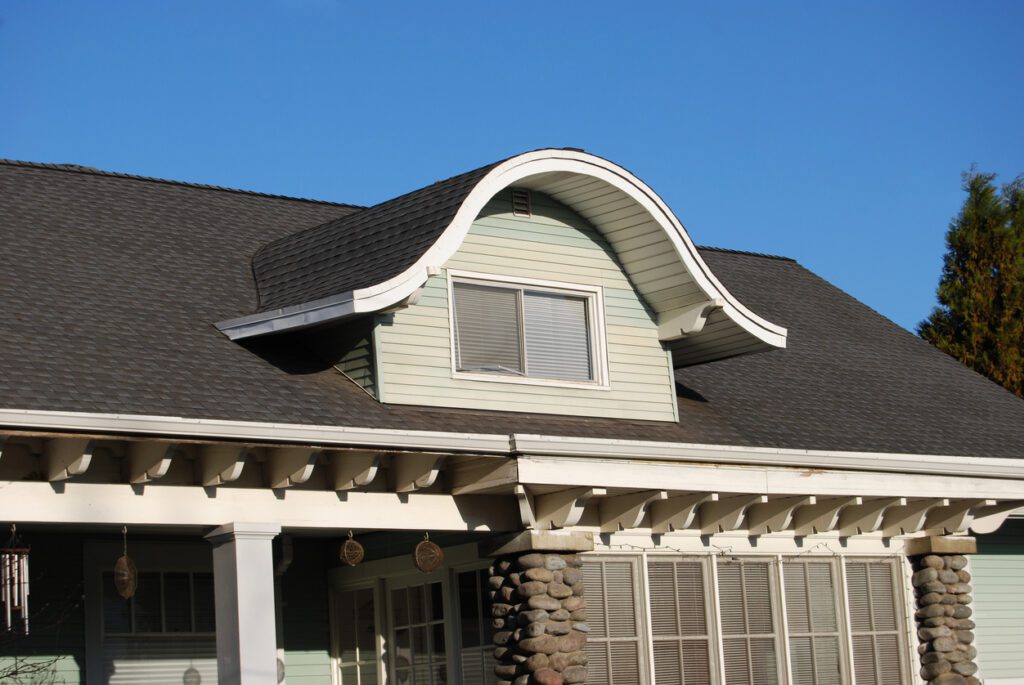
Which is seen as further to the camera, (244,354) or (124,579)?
(244,354)

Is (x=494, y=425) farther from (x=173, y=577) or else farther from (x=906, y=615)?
(x=906, y=615)

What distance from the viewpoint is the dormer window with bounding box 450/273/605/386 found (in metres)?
12.2

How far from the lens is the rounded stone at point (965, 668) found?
1374 cm

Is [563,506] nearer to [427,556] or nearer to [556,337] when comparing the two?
[427,556]

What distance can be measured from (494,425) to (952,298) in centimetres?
1646

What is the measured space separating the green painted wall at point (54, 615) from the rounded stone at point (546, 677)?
3825 millimetres

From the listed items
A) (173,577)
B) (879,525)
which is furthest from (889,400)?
(173,577)

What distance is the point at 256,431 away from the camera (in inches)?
371

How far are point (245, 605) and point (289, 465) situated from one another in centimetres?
99

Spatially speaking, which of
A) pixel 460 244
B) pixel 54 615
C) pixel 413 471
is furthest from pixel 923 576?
pixel 54 615

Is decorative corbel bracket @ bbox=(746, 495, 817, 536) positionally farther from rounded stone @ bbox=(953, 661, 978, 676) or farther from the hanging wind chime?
the hanging wind chime

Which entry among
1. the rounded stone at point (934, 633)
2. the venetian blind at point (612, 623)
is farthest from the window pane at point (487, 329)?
the rounded stone at point (934, 633)

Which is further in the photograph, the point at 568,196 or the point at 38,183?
the point at 38,183

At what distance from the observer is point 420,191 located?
12.6 m
